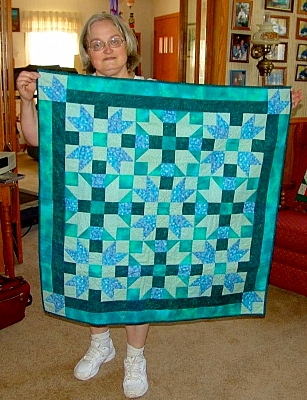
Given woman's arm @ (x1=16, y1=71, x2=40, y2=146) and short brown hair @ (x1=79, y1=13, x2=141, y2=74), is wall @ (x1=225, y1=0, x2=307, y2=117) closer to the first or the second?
short brown hair @ (x1=79, y1=13, x2=141, y2=74)

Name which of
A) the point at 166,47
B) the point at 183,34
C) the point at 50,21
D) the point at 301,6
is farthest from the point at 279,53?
the point at 50,21

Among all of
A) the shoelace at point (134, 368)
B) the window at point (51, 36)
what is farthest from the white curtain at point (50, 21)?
the shoelace at point (134, 368)

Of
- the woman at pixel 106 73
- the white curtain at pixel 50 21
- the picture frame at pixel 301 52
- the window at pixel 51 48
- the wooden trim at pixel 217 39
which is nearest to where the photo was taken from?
the woman at pixel 106 73

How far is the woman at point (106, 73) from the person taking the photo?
1722 mm

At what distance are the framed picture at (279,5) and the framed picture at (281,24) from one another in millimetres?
64

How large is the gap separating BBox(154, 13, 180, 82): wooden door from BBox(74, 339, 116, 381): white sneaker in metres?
5.73

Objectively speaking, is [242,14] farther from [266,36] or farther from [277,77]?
[277,77]

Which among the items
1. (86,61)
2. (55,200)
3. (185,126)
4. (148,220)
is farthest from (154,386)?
(86,61)

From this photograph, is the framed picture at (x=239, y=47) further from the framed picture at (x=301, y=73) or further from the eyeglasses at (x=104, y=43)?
the eyeglasses at (x=104, y=43)

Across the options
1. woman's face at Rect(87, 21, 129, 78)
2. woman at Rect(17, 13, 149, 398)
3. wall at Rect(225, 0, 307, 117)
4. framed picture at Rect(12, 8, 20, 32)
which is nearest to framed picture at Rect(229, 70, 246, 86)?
wall at Rect(225, 0, 307, 117)

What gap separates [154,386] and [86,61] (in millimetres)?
→ 1287

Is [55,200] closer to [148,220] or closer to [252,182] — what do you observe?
[148,220]

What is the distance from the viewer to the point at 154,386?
78.4 inches

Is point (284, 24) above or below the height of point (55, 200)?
above
